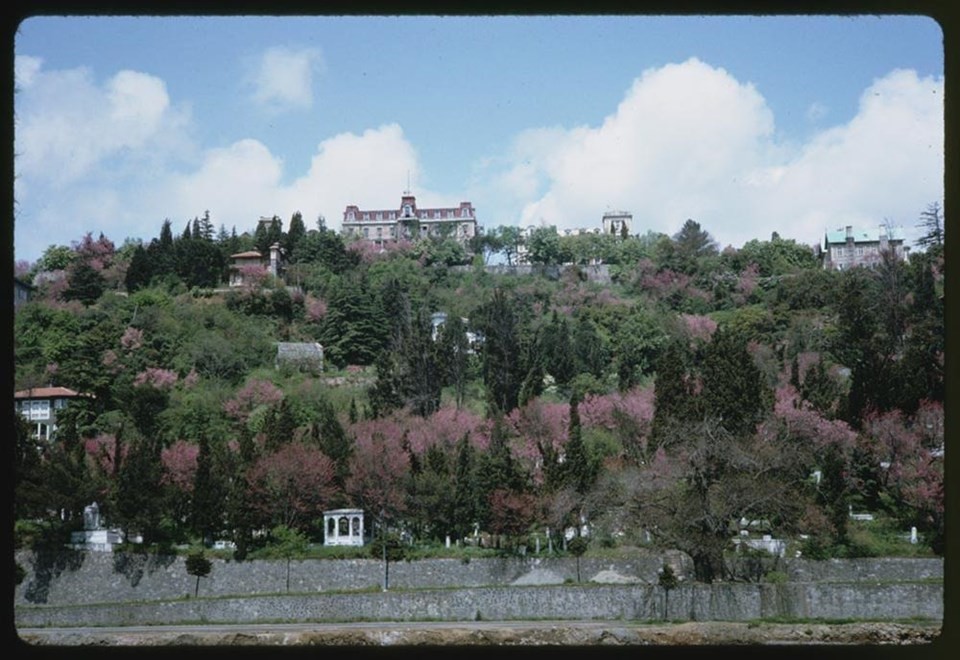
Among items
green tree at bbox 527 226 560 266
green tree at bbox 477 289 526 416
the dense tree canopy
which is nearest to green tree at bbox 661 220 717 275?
the dense tree canopy

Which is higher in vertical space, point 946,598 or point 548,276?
point 548,276

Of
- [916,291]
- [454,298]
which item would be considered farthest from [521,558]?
[454,298]

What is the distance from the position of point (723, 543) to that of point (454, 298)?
1407cm

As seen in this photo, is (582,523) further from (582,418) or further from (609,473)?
(582,418)

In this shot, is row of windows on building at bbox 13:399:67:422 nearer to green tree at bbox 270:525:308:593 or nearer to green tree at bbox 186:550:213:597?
green tree at bbox 186:550:213:597

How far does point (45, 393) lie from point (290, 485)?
619 centimetres

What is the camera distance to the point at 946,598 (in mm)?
1584

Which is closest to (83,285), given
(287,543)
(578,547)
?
(287,543)

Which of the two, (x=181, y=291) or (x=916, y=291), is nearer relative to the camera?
(x=916, y=291)

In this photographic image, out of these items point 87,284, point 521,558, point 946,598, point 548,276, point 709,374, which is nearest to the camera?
point 946,598

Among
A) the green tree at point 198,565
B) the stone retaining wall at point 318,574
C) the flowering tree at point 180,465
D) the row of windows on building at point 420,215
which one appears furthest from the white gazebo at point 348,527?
the row of windows on building at point 420,215

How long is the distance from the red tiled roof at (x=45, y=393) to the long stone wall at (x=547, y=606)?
18.9 feet

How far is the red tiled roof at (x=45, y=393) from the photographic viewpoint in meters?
16.6

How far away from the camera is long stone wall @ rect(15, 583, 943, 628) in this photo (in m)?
9.32
